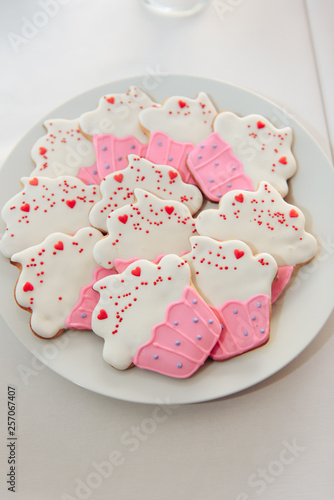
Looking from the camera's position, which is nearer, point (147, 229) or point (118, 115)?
point (147, 229)

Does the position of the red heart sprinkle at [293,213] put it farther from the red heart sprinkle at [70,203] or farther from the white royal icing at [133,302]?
the red heart sprinkle at [70,203]

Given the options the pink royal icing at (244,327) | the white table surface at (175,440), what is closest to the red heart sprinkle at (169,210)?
the pink royal icing at (244,327)

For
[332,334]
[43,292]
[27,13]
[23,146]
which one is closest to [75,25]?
[27,13]

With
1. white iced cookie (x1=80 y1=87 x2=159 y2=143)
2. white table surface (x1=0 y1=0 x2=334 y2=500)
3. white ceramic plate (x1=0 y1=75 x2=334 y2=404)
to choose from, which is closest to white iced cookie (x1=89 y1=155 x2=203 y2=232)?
white iced cookie (x1=80 y1=87 x2=159 y2=143)

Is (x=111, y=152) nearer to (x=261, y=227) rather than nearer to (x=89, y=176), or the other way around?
(x=89, y=176)

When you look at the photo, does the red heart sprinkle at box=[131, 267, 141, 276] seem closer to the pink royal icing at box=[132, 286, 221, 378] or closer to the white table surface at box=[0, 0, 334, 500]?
the pink royal icing at box=[132, 286, 221, 378]

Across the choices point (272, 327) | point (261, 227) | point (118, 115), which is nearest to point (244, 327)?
point (272, 327)
